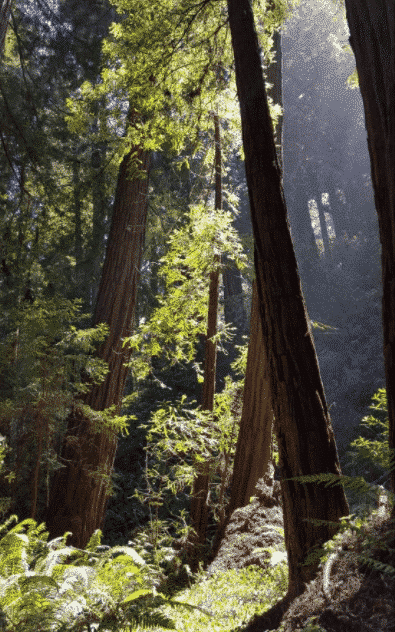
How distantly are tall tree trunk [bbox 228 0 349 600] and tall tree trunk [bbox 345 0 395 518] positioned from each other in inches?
17.5

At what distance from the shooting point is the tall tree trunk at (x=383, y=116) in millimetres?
2168

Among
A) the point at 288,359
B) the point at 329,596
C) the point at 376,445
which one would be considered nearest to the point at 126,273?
the point at 376,445

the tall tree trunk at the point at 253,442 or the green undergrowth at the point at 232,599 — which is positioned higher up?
the tall tree trunk at the point at 253,442

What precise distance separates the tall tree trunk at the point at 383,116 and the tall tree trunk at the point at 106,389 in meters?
2.77

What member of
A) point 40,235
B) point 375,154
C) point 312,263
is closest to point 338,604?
point 375,154

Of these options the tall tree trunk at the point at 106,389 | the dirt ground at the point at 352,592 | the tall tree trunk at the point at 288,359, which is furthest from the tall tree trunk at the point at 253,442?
the dirt ground at the point at 352,592

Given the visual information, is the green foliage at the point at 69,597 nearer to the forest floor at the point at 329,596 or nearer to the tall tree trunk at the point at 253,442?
the forest floor at the point at 329,596

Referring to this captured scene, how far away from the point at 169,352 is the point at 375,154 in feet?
12.7

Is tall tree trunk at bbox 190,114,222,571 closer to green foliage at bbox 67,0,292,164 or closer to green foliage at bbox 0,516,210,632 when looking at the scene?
green foliage at bbox 67,0,292,164

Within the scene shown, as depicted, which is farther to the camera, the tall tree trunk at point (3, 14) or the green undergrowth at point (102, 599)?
the tall tree trunk at point (3, 14)

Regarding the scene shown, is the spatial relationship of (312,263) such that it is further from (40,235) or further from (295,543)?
(295,543)

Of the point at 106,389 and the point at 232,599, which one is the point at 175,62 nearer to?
the point at 106,389

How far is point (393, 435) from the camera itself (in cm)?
210

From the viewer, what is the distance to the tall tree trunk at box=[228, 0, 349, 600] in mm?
2398
